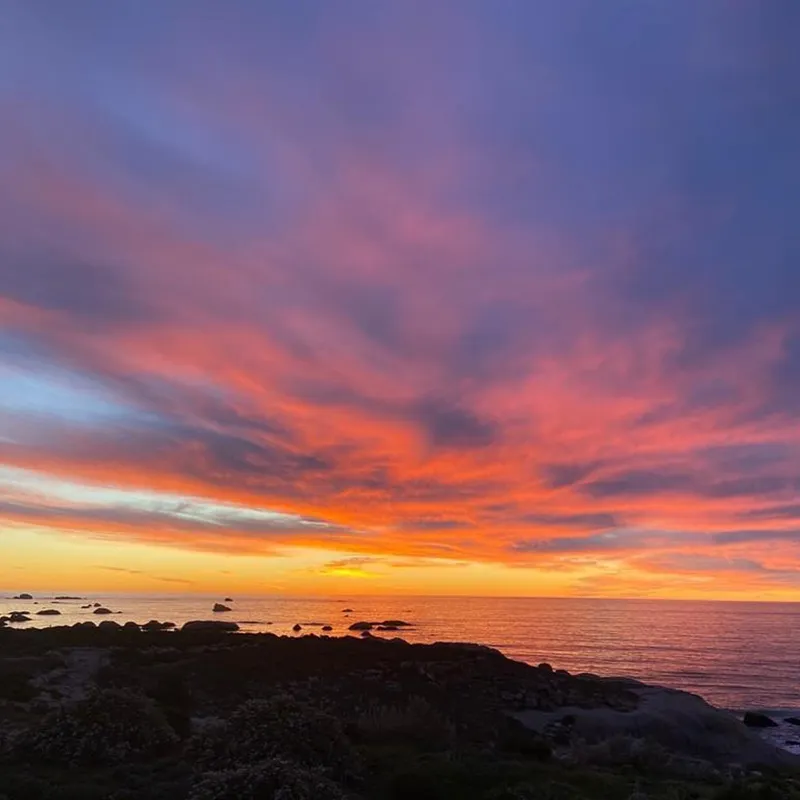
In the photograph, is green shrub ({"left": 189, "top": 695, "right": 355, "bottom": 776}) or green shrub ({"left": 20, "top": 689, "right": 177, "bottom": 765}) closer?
green shrub ({"left": 189, "top": 695, "right": 355, "bottom": 776})

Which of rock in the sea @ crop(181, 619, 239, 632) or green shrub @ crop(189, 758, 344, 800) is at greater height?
rock in the sea @ crop(181, 619, 239, 632)

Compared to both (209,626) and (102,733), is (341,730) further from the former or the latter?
(209,626)

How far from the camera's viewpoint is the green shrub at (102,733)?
715 inches

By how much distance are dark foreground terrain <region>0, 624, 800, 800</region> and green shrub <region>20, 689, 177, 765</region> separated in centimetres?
4

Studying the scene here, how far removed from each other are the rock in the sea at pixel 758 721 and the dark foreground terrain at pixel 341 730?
16.3 feet

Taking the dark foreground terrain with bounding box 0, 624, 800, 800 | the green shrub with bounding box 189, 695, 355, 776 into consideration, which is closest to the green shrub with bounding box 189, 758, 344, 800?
the dark foreground terrain with bounding box 0, 624, 800, 800

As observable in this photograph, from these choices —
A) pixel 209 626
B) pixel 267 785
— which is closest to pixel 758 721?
pixel 267 785

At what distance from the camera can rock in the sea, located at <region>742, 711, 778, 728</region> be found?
42.4m

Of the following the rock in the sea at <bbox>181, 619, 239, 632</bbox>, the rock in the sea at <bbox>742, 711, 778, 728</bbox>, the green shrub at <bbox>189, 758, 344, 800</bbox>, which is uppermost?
the rock in the sea at <bbox>181, 619, 239, 632</bbox>

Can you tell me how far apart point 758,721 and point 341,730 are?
35925mm

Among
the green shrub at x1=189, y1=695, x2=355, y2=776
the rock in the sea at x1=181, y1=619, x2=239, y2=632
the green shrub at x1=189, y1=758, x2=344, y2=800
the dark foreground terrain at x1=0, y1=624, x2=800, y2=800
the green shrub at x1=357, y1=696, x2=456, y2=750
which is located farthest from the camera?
the rock in the sea at x1=181, y1=619, x2=239, y2=632

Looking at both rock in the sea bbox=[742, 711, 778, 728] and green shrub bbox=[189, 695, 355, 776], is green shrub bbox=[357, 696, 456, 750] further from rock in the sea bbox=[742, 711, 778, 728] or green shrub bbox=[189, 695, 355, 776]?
rock in the sea bbox=[742, 711, 778, 728]

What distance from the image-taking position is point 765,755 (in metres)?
30.7

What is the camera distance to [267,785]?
13.7 metres
